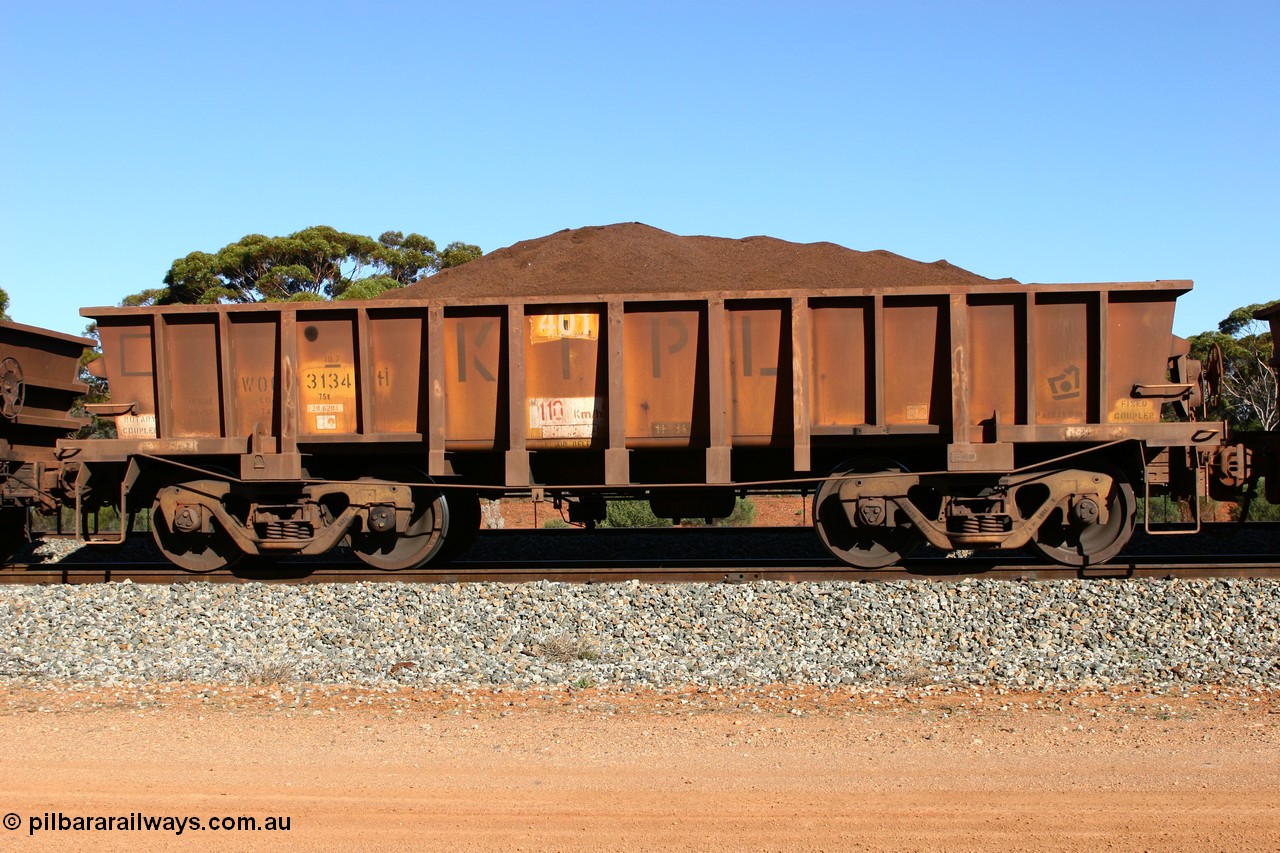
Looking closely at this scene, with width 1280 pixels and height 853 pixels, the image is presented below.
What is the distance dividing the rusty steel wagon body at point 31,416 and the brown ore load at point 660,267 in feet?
93.4

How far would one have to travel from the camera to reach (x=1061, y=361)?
10.0m

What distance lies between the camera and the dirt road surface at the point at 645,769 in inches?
171

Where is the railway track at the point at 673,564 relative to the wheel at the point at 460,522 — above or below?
below

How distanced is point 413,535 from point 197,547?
2.38 metres

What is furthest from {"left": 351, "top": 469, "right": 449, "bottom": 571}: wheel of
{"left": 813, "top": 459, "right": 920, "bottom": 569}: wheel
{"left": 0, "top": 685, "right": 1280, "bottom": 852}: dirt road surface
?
{"left": 813, "top": 459, "right": 920, "bottom": 569}: wheel

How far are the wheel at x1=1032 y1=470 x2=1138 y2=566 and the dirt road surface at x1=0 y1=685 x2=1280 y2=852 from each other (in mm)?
3454

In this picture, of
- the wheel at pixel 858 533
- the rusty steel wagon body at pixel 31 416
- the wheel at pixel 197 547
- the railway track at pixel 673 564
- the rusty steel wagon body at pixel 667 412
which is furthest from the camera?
the rusty steel wagon body at pixel 31 416

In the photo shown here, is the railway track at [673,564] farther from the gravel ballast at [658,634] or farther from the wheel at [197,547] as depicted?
the gravel ballast at [658,634]

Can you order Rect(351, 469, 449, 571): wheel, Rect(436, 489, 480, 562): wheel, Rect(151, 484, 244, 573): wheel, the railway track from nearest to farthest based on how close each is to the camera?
the railway track < Rect(351, 469, 449, 571): wheel < Rect(151, 484, 244, 573): wheel < Rect(436, 489, 480, 562): wheel

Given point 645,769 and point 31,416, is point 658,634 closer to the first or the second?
point 645,769

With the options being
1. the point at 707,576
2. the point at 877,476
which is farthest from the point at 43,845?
the point at 877,476

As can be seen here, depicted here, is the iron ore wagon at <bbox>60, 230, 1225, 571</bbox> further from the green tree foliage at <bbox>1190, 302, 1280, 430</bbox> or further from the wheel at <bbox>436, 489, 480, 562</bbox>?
the green tree foliage at <bbox>1190, 302, 1280, 430</bbox>

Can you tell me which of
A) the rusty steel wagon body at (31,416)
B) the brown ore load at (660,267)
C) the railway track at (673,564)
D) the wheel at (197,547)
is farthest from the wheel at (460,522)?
the brown ore load at (660,267)

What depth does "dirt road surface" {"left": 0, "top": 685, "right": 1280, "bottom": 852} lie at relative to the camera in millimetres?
4348
